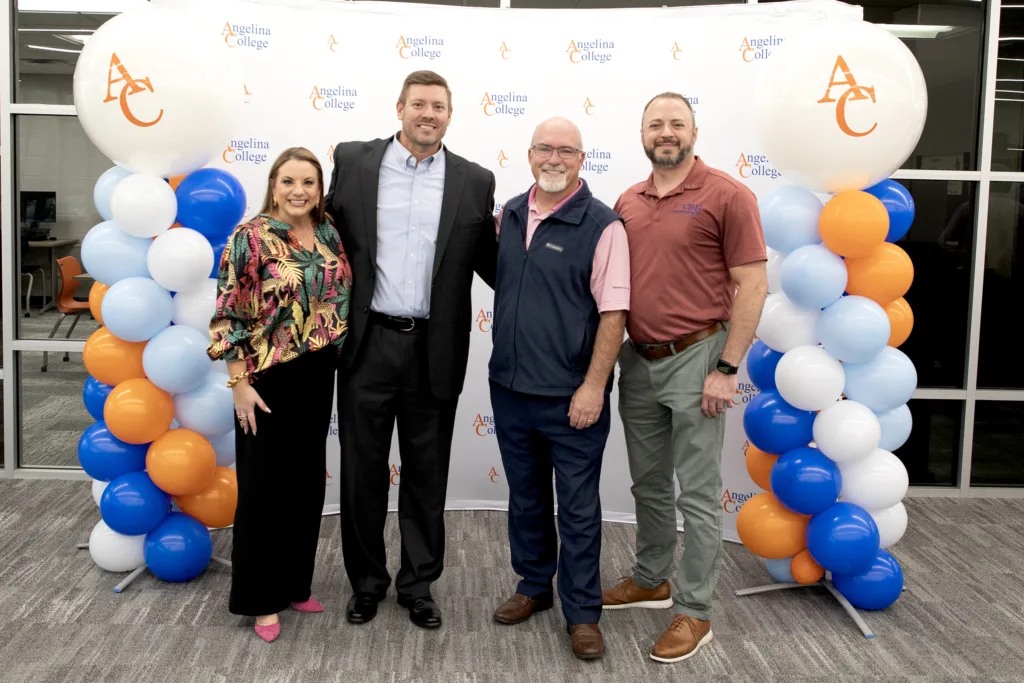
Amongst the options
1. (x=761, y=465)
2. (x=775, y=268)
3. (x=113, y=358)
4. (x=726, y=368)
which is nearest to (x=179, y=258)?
(x=113, y=358)

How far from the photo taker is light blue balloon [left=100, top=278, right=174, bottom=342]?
2.90 m

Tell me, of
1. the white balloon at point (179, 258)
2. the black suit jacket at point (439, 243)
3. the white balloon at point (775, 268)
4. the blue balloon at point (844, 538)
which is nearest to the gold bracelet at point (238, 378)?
the black suit jacket at point (439, 243)

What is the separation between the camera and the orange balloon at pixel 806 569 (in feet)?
10.2

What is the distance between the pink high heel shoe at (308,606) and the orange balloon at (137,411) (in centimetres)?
77

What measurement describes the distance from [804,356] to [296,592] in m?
1.87

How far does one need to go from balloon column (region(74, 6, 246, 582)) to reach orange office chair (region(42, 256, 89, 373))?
1.52 meters

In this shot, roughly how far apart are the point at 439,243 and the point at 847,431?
148 cm

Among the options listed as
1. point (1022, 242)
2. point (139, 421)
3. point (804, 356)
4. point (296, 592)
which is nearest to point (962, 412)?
point (1022, 242)

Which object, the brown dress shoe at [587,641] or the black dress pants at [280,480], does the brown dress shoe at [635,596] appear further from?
the black dress pants at [280,480]

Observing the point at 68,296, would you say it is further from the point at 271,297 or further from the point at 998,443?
the point at 998,443

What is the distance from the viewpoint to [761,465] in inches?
127

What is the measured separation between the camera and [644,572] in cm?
307

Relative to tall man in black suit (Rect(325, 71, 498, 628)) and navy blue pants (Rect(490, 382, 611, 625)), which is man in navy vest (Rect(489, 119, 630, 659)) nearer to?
navy blue pants (Rect(490, 382, 611, 625))

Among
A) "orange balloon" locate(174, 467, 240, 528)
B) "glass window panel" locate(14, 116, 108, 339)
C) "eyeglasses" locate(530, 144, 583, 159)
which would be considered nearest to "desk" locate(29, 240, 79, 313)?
"glass window panel" locate(14, 116, 108, 339)
